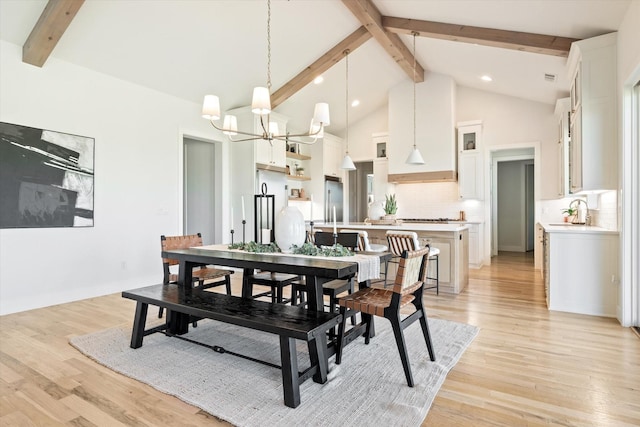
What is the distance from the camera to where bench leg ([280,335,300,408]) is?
1930mm

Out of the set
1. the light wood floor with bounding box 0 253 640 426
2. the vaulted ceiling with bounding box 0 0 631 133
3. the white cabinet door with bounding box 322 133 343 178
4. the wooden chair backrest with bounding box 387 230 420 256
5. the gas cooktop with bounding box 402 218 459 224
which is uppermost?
the vaulted ceiling with bounding box 0 0 631 133

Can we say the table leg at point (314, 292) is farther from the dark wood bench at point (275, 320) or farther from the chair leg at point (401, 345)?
the chair leg at point (401, 345)

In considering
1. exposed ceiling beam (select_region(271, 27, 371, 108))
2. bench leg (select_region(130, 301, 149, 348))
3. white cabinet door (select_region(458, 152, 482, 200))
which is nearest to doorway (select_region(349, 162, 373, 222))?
white cabinet door (select_region(458, 152, 482, 200))

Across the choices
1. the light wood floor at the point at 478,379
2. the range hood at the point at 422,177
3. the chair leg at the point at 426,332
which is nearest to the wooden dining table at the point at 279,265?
the chair leg at the point at 426,332

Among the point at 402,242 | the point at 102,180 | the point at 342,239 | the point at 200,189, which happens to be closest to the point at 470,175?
the point at 402,242

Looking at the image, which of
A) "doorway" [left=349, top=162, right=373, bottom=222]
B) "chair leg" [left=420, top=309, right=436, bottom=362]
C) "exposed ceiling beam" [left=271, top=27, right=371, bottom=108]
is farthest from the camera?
"doorway" [left=349, top=162, right=373, bottom=222]

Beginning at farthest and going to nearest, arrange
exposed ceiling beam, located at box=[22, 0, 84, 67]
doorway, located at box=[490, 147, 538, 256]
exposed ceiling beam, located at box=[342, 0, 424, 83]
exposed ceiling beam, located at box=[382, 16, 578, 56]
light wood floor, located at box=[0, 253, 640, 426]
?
doorway, located at box=[490, 147, 538, 256] → exposed ceiling beam, located at box=[342, 0, 424, 83] → exposed ceiling beam, located at box=[382, 16, 578, 56] → exposed ceiling beam, located at box=[22, 0, 84, 67] → light wood floor, located at box=[0, 253, 640, 426]

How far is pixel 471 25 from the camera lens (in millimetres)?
4340

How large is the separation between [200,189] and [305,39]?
10.3 feet

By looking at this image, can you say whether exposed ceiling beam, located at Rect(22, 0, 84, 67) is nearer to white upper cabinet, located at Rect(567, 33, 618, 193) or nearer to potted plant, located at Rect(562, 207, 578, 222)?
white upper cabinet, located at Rect(567, 33, 618, 193)

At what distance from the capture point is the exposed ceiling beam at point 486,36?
3915 millimetres

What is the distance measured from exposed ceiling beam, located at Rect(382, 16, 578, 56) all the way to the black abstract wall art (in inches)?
171

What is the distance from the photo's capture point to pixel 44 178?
3979mm

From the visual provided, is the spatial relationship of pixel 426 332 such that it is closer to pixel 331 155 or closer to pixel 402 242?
pixel 402 242
